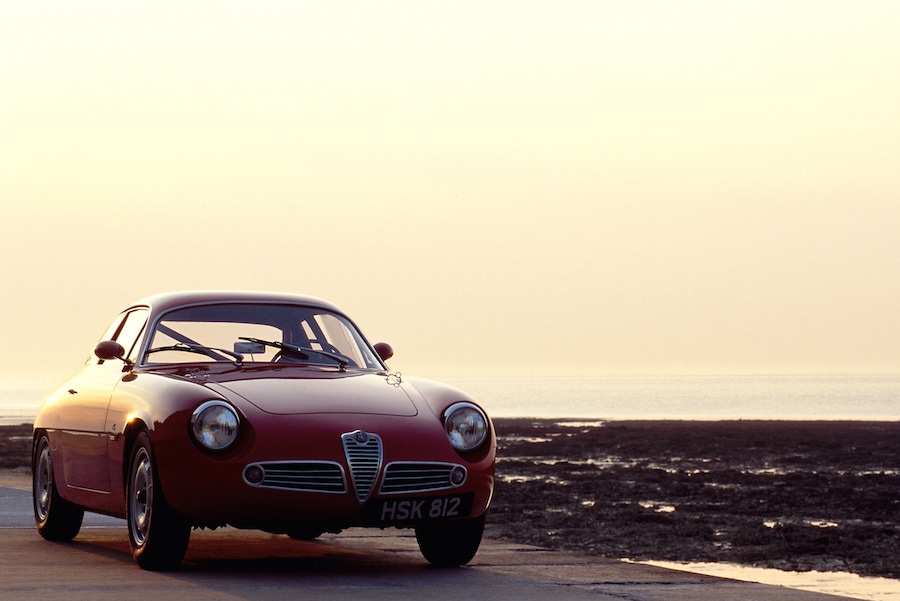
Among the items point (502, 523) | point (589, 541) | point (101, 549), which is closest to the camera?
point (101, 549)

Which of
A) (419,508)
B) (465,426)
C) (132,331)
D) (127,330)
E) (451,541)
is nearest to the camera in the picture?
(419,508)

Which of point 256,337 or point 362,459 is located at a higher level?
Answer: point 256,337

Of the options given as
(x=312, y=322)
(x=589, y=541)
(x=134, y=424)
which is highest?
(x=312, y=322)

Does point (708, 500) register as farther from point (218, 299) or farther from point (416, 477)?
point (416, 477)

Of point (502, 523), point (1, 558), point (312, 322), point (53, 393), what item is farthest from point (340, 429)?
point (502, 523)

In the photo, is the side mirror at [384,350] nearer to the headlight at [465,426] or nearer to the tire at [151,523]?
the headlight at [465,426]

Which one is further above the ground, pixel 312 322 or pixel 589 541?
pixel 312 322

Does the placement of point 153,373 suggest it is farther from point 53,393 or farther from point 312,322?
point 53,393

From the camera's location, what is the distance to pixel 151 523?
854 cm

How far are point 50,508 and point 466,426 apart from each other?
11.8 ft

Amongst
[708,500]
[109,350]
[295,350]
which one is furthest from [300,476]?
[708,500]

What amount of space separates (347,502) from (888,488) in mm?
23345

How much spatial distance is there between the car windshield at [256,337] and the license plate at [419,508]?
1.54 meters

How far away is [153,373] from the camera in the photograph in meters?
9.37
